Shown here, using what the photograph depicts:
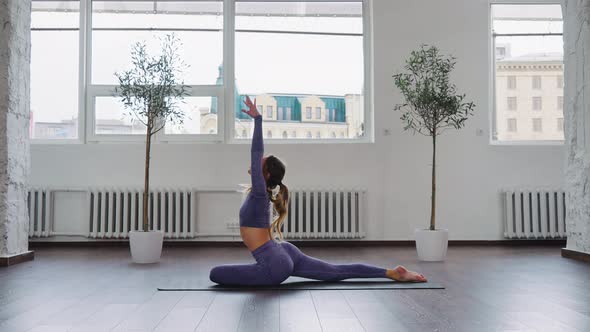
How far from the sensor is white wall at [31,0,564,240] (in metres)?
6.36

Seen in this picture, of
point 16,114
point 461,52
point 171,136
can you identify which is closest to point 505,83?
point 461,52

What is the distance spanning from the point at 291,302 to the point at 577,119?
3582 millimetres

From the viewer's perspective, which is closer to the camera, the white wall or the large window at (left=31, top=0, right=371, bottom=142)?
the white wall

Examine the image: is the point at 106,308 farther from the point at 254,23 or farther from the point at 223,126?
the point at 254,23

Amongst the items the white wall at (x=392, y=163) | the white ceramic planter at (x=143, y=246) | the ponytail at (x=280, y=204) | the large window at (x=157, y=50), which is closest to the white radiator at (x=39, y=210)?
the white wall at (x=392, y=163)

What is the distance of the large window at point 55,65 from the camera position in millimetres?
6602

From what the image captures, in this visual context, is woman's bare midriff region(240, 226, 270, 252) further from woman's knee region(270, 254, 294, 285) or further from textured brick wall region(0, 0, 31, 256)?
textured brick wall region(0, 0, 31, 256)

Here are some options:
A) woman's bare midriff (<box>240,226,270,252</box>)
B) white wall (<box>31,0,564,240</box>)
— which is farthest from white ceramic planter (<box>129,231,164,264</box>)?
woman's bare midriff (<box>240,226,270,252</box>)

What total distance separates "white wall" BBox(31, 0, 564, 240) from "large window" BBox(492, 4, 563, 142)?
0.30 meters

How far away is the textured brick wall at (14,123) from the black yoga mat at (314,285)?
1878 mm

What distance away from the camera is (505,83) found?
6.72m

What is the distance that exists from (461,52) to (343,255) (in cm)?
287

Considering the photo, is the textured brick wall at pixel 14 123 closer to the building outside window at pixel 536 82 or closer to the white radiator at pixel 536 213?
the white radiator at pixel 536 213

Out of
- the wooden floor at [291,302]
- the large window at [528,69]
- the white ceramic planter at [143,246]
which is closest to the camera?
the wooden floor at [291,302]
